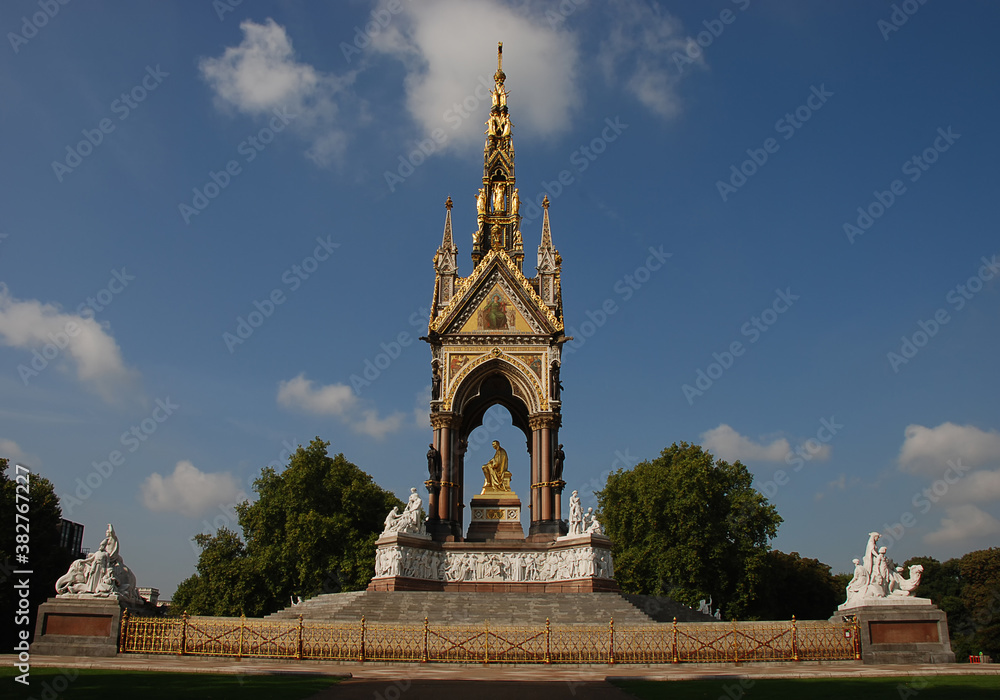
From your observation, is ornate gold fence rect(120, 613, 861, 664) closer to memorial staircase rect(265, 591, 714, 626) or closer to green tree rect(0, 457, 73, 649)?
memorial staircase rect(265, 591, 714, 626)

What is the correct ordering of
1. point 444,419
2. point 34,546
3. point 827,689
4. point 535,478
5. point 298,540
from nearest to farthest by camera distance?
point 827,689
point 535,478
point 444,419
point 34,546
point 298,540

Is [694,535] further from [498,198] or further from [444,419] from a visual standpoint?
[498,198]

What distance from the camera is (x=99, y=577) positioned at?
65.9 ft

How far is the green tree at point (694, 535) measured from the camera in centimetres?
4475

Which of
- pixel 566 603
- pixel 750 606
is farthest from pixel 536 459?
pixel 750 606

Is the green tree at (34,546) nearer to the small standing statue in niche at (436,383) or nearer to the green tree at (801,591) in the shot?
the small standing statue in niche at (436,383)

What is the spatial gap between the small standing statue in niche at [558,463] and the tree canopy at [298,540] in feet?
57.0

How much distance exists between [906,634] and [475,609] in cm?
Answer: 1227

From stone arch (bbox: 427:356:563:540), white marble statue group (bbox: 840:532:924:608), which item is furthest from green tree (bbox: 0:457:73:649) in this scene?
white marble statue group (bbox: 840:532:924:608)

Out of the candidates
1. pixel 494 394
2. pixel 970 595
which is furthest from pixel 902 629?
pixel 970 595

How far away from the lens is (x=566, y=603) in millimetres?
25188

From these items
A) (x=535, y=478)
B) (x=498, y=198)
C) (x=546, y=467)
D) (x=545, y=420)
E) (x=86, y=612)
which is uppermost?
(x=498, y=198)

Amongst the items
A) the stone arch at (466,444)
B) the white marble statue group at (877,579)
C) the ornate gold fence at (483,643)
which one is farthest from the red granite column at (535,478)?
the white marble statue group at (877,579)

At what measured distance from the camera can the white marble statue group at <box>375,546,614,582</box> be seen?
27.5m
